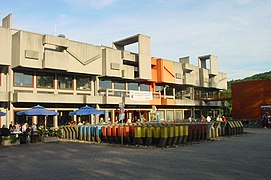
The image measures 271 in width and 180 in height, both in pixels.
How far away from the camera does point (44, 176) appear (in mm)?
9211

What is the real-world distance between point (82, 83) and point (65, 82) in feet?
7.92

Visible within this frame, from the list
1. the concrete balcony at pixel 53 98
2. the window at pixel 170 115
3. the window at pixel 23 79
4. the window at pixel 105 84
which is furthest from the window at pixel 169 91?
the window at pixel 23 79

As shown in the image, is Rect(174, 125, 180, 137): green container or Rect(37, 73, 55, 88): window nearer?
Rect(174, 125, 180, 137): green container

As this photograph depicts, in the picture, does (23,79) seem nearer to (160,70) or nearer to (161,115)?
(160,70)

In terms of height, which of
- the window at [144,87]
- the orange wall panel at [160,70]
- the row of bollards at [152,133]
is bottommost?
the row of bollards at [152,133]

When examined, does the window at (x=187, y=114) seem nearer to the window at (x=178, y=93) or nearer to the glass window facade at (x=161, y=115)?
the window at (x=178, y=93)

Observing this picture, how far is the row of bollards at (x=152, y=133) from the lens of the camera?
56.0ft

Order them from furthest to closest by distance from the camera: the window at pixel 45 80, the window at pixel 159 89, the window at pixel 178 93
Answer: the window at pixel 178 93, the window at pixel 159 89, the window at pixel 45 80

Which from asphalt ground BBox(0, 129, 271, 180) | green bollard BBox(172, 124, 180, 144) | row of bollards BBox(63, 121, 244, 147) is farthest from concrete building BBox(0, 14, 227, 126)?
asphalt ground BBox(0, 129, 271, 180)

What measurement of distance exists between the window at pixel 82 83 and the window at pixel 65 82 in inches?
38.4

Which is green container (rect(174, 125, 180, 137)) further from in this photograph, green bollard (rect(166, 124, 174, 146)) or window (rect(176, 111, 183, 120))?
window (rect(176, 111, 183, 120))

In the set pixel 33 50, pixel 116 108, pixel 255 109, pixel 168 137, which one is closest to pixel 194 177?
pixel 168 137

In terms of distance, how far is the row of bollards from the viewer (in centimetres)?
1706

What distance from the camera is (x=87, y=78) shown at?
36.0m
